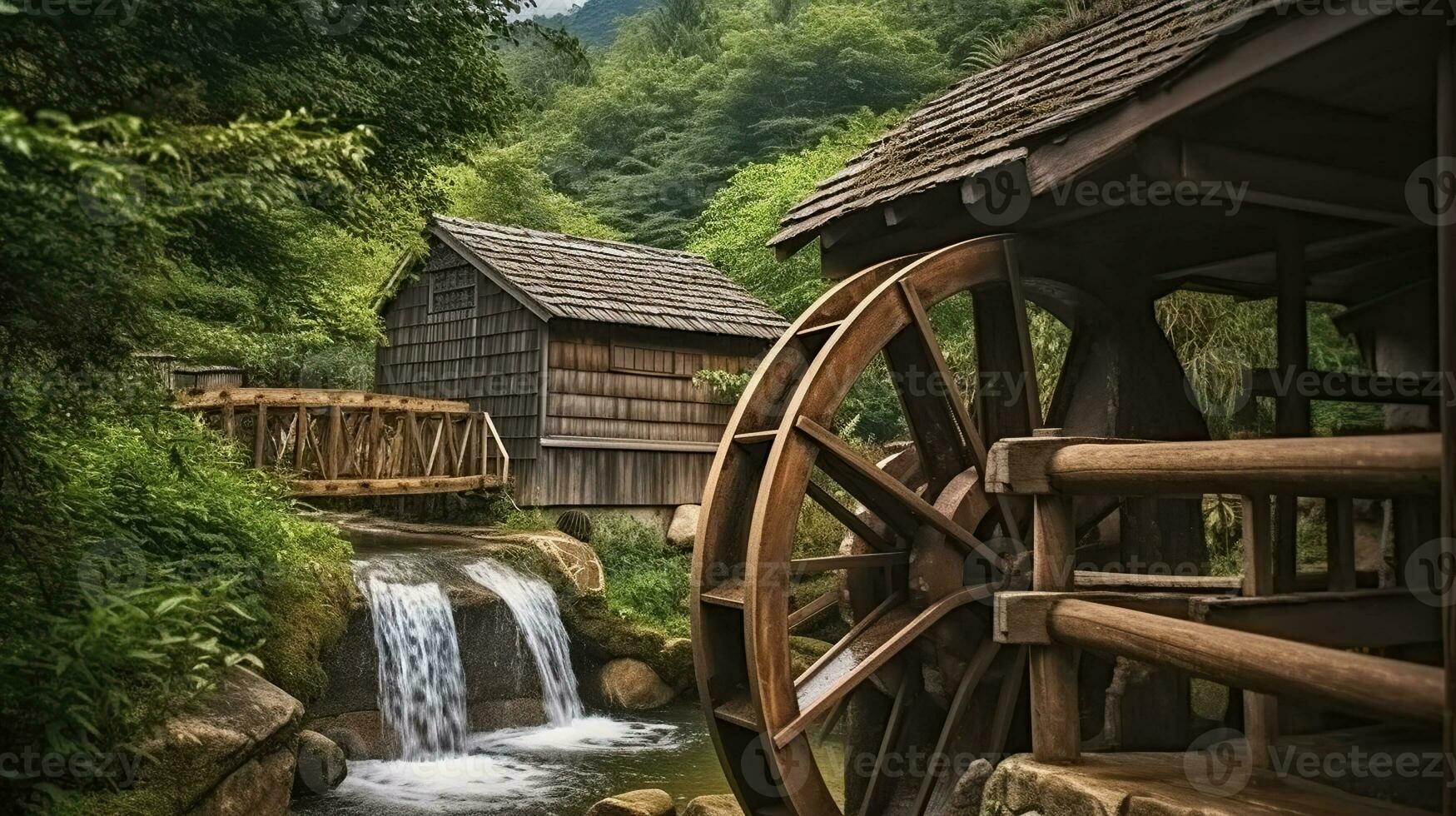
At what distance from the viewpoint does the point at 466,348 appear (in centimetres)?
1714

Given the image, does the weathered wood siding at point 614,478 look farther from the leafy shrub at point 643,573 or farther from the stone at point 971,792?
the stone at point 971,792

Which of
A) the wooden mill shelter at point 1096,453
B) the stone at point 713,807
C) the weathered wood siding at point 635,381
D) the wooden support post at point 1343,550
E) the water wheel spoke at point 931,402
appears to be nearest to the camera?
the wooden mill shelter at point 1096,453

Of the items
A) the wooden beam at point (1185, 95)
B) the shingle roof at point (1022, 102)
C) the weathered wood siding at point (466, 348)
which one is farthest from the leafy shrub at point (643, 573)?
the wooden beam at point (1185, 95)

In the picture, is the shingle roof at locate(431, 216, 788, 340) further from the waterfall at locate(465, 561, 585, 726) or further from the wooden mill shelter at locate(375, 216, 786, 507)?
the waterfall at locate(465, 561, 585, 726)

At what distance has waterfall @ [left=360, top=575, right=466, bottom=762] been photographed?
1014 centimetres

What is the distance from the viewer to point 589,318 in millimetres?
15422

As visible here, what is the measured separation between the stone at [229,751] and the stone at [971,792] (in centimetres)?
368

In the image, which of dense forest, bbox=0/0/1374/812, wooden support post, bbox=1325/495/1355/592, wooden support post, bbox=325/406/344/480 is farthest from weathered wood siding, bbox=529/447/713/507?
wooden support post, bbox=1325/495/1355/592

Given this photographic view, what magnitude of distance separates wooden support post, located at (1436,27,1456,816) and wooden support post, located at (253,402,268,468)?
39.7 feet

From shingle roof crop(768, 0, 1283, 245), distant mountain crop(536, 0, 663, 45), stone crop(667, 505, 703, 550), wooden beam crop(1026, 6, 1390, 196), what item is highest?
distant mountain crop(536, 0, 663, 45)

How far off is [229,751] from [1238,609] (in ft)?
16.6

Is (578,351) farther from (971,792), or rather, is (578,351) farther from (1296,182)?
(971,792)

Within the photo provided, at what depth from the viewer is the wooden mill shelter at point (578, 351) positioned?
1576cm

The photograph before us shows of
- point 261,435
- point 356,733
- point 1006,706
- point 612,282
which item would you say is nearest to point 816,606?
point 1006,706
